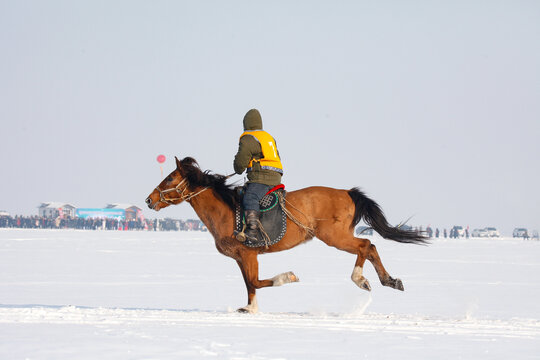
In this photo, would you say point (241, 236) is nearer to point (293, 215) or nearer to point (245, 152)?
point (293, 215)

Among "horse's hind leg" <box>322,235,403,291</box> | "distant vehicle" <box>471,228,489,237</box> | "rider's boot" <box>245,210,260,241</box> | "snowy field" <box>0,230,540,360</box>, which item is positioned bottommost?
"snowy field" <box>0,230,540,360</box>

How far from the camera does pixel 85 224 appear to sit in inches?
3061

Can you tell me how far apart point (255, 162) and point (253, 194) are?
44cm

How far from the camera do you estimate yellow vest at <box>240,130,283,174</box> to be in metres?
10.0

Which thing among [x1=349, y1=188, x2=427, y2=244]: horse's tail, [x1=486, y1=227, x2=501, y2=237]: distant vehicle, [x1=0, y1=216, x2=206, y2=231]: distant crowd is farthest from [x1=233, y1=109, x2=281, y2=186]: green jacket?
[x1=486, y1=227, x2=501, y2=237]: distant vehicle

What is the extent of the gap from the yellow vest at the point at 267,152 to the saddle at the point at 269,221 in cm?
33

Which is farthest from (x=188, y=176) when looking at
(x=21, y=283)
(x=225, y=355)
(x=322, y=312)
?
(x=21, y=283)

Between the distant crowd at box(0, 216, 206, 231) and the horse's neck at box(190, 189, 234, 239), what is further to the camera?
the distant crowd at box(0, 216, 206, 231)

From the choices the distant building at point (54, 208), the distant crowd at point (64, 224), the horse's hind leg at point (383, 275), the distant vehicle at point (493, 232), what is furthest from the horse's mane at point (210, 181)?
the distant building at point (54, 208)

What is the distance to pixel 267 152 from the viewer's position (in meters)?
10.1

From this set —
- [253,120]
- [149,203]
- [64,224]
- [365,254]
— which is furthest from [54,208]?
[365,254]

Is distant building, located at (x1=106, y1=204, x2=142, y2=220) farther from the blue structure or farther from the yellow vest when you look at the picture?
the yellow vest

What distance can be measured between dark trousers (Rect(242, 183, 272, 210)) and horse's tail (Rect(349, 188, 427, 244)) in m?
1.34

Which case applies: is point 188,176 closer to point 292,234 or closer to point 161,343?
point 292,234
